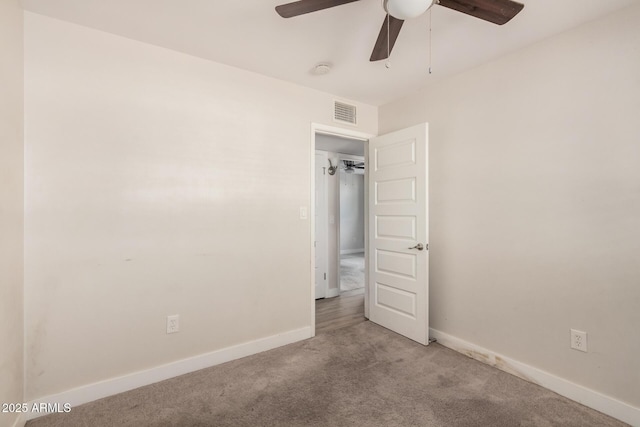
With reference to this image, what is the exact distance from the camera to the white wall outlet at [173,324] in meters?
2.17

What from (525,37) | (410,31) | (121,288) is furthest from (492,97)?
(121,288)

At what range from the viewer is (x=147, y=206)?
6.86 feet

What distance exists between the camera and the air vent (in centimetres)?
307

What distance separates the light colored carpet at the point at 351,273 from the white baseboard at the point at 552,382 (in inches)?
92.8

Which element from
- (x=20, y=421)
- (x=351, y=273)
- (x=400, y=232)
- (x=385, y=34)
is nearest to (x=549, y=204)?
(x=400, y=232)

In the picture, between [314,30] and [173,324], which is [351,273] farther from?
[314,30]

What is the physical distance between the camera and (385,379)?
212 centimetres

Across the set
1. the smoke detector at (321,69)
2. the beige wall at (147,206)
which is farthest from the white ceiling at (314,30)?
the beige wall at (147,206)

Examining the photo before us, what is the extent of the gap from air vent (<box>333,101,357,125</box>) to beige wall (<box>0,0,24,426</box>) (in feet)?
7.83

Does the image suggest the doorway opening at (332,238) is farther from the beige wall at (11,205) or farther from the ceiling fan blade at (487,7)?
the beige wall at (11,205)

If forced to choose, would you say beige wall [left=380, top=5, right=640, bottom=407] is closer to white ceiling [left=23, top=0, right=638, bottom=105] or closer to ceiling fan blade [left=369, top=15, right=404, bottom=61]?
white ceiling [left=23, top=0, right=638, bottom=105]

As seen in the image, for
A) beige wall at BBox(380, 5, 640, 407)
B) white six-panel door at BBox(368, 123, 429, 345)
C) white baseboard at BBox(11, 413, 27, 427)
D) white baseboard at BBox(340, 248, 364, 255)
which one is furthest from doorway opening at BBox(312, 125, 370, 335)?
white baseboard at BBox(340, 248, 364, 255)

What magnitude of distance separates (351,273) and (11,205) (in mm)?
5146

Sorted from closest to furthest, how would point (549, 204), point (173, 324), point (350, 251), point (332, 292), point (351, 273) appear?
point (549, 204)
point (173, 324)
point (332, 292)
point (351, 273)
point (350, 251)
